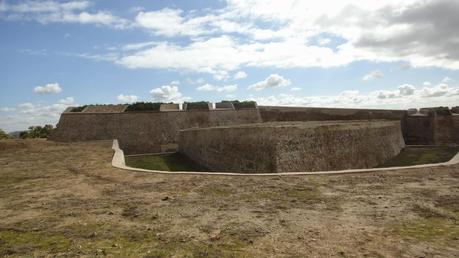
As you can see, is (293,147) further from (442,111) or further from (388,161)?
(442,111)

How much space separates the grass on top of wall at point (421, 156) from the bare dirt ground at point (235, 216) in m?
8.96

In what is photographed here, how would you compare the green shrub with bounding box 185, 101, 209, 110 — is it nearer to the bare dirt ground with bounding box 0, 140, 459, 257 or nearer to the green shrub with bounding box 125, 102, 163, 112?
the green shrub with bounding box 125, 102, 163, 112

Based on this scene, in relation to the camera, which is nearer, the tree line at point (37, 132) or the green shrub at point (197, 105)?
the green shrub at point (197, 105)

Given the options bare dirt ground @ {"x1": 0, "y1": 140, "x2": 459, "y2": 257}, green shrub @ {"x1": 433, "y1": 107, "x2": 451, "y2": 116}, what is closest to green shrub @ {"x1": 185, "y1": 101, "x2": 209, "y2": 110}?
green shrub @ {"x1": 433, "y1": 107, "x2": 451, "y2": 116}

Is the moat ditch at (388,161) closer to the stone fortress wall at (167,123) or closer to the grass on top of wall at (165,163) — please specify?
the grass on top of wall at (165,163)

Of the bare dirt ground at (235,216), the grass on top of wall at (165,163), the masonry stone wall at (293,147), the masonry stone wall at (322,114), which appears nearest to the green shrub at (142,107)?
the grass on top of wall at (165,163)

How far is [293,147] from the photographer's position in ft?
44.3

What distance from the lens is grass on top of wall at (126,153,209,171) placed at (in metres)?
19.1

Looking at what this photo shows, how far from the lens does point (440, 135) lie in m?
28.8

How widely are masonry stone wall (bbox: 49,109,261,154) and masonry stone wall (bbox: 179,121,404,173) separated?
9.03 metres

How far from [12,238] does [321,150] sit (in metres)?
11.5

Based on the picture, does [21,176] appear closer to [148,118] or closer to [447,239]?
[447,239]

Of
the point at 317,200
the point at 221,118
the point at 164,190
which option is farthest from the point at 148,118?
the point at 317,200

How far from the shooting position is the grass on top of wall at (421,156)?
61.4 feet
